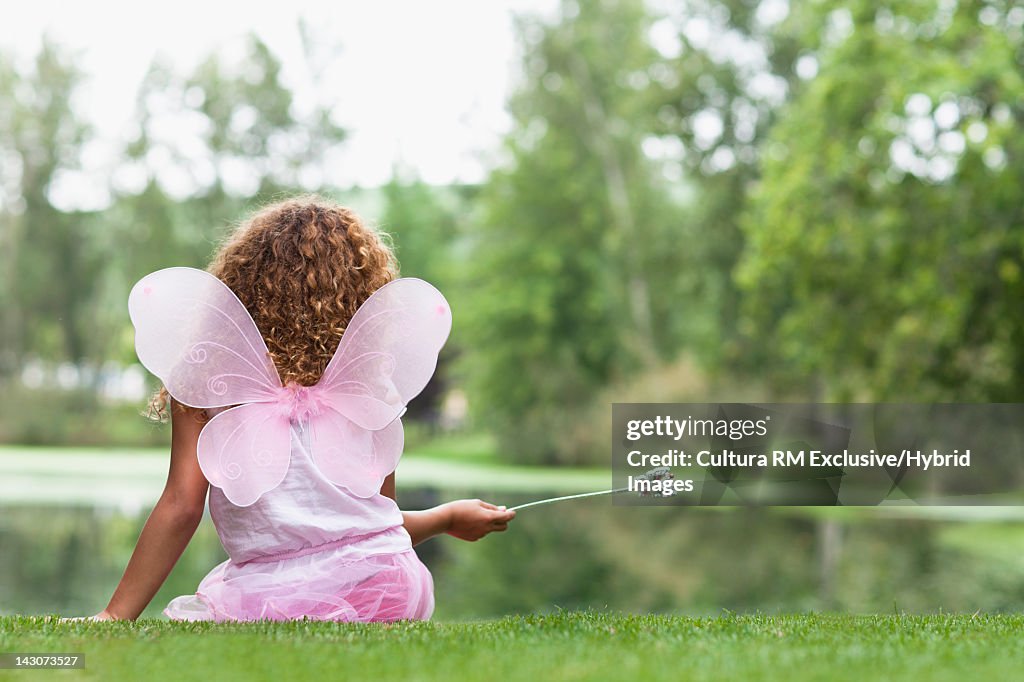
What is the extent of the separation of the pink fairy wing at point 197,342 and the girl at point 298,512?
0.30 ft

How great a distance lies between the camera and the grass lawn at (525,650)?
261 centimetres

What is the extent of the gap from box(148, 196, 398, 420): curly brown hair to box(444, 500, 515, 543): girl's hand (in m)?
0.56

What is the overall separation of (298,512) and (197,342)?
53 centimetres

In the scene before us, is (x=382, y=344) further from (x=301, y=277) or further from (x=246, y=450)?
(x=246, y=450)

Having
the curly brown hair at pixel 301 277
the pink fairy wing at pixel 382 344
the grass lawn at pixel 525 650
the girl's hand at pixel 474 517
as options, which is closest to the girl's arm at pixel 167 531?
the grass lawn at pixel 525 650

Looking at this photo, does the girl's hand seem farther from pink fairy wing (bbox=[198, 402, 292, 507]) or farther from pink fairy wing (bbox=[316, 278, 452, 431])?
pink fairy wing (bbox=[198, 402, 292, 507])

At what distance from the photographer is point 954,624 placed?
372 cm

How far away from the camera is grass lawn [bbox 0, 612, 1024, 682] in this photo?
2.61 meters

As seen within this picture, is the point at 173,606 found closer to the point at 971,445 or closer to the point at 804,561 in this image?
the point at 971,445

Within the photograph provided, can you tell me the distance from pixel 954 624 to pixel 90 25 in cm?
4136

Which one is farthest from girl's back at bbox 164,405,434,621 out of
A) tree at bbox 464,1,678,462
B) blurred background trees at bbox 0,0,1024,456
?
tree at bbox 464,1,678,462

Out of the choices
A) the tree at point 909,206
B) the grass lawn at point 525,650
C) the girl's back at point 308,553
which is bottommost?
the grass lawn at point 525,650

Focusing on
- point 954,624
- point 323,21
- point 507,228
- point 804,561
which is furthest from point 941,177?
point 323,21

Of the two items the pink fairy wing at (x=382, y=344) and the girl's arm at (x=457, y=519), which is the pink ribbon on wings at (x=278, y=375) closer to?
the pink fairy wing at (x=382, y=344)
